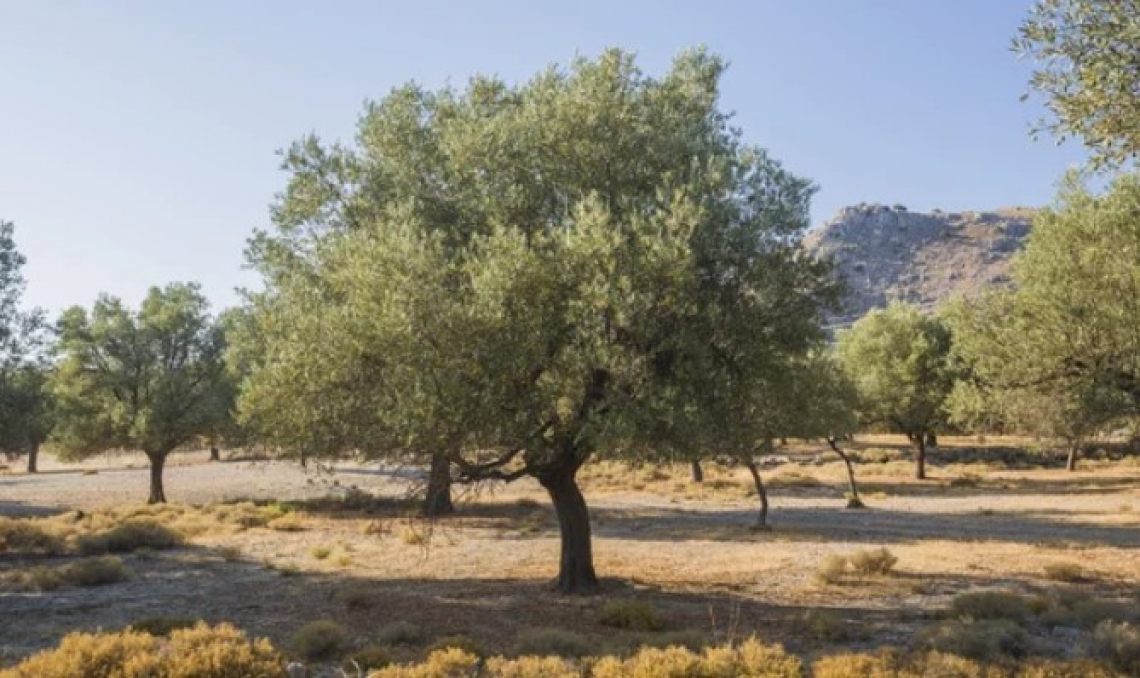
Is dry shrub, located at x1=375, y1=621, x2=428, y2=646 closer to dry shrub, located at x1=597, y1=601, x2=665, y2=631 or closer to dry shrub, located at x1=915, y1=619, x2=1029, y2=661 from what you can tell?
dry shrub, located at x1=597, y1=601, x2=665, y2=631

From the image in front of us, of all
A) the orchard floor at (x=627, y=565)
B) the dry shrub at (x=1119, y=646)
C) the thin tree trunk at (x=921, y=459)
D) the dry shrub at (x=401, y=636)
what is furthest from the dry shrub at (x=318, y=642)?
the thin tree trunk at (x=921, y=459)

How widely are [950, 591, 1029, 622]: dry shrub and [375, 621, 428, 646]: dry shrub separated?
11382 millimetres

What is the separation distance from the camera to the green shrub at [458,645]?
15.1 meters

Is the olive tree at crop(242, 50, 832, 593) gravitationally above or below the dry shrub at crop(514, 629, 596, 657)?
above

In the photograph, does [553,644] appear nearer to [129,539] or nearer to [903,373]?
[129,539]

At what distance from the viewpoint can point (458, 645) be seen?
50.4 ft

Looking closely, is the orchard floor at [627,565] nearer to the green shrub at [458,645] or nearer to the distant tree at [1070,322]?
the green shrub at [458,645]

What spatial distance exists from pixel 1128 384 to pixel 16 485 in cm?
8391

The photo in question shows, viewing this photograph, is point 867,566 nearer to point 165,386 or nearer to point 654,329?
point 654,329

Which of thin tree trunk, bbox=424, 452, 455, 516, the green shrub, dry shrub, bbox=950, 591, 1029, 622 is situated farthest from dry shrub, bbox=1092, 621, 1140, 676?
thin tree trunk, bbox=424, 452, 455, 516

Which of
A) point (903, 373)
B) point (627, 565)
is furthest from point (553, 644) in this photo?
point (903, 373)

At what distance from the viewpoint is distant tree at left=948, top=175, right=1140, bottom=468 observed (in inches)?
980

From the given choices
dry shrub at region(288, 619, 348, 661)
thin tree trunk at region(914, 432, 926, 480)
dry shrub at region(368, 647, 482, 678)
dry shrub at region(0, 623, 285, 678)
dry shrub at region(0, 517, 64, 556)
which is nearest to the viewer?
dry shrub at region(0, 623, 285, 678)

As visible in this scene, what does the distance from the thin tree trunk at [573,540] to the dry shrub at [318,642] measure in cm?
699
